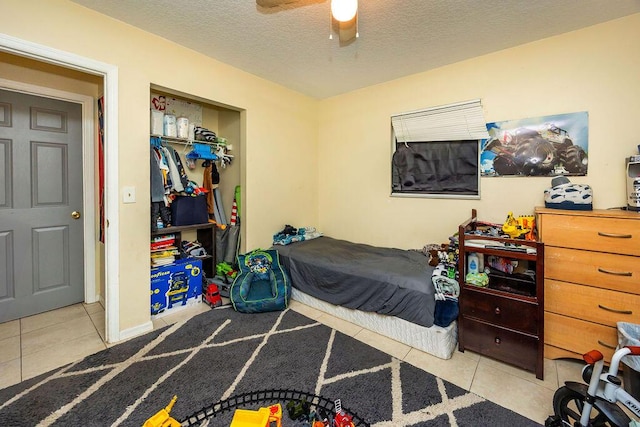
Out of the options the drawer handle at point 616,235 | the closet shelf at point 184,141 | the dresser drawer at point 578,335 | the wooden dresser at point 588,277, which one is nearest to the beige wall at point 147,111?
the closet shelf at point 184,141

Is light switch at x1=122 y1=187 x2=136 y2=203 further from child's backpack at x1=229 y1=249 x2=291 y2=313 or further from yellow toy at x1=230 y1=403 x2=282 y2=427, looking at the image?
yellow toy at x1=230 y1=403 x2=282 y2=427

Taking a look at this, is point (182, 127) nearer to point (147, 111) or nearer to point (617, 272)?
point (147, 111)

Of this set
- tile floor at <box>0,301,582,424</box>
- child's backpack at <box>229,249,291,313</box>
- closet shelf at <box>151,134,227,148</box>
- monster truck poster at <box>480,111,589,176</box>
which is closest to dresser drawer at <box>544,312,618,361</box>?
tile floor at <box>0,301,582,424</box>

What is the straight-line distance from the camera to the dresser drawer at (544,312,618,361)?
171 cm

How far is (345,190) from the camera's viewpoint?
142 inches

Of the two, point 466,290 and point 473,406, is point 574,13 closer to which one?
point 466,290

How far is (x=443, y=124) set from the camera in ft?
8.93

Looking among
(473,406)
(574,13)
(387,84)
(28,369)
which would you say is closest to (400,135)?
(387,84)

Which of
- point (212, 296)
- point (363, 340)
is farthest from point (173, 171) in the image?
point (363, 340)

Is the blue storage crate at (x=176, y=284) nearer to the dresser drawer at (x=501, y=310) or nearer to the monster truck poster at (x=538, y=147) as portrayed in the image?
the dresser drawer at (x=501, y=310)

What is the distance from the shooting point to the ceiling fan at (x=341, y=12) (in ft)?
4.98

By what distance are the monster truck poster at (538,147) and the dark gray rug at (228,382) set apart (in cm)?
187

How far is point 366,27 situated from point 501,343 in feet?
8.22

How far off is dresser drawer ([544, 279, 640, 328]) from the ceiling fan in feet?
7.23
